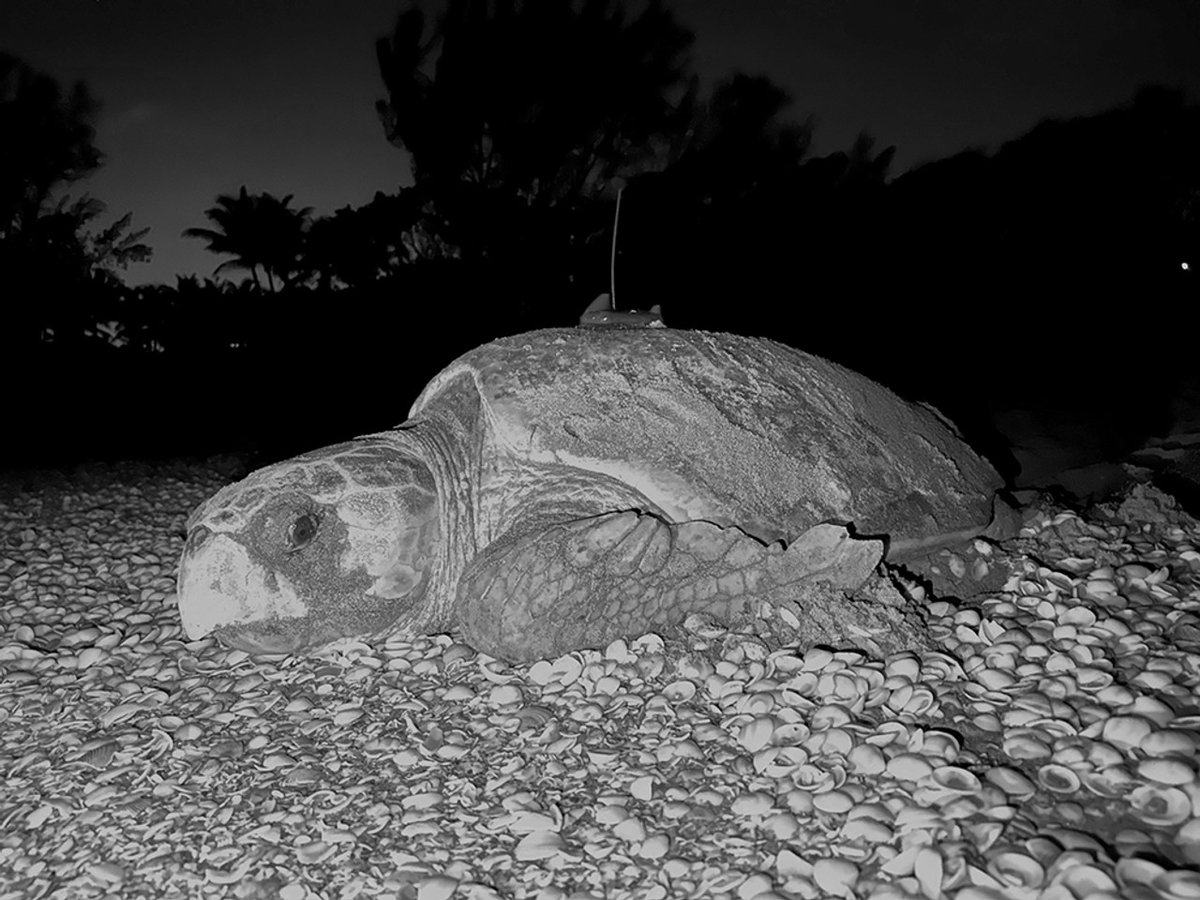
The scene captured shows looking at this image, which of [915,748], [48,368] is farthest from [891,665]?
[48,368]

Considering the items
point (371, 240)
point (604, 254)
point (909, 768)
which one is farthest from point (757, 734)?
point (371, 240)

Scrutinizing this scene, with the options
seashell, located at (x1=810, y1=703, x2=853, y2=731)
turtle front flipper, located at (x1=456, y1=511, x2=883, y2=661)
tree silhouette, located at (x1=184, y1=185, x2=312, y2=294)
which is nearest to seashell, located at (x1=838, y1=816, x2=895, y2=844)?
seashell, located at (x1=810, y1=703, x2=853, y2=731)

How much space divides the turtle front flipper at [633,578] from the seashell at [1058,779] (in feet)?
2.52

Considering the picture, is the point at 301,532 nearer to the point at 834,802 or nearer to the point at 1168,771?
the point at 834,802

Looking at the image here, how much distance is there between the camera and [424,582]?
249 cm

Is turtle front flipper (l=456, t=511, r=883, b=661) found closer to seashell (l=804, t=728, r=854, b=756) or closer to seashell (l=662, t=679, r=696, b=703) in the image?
seashell (l=662, t=679, r=696, b=703)

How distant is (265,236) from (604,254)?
15.9 m

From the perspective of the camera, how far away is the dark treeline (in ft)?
34.1

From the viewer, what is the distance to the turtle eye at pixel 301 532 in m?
2.29

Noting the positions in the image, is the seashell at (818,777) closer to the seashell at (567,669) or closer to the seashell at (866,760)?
the seashell at (866,760)

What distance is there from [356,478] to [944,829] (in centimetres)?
187

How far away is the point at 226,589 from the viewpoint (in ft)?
7.32

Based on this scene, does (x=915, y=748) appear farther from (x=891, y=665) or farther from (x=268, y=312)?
(x=268, y=312)

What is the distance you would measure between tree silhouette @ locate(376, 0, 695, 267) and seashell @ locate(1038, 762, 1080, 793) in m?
17.0
